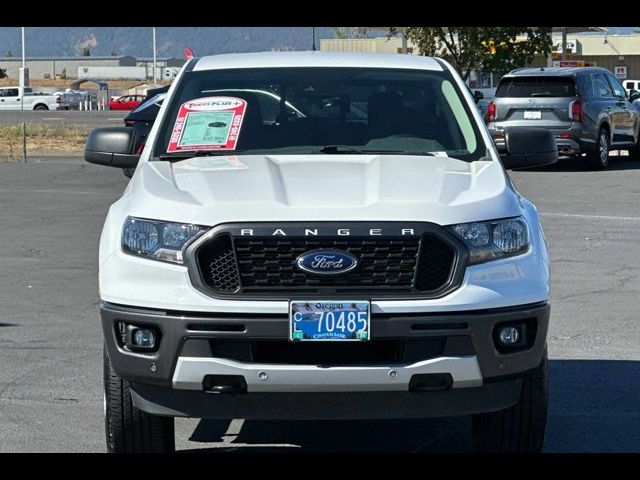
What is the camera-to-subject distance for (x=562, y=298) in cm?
1033

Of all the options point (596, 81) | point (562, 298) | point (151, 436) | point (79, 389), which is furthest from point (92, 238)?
point (596, 81)

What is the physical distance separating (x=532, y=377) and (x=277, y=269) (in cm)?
116

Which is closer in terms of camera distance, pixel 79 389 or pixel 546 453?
pixel 546 453

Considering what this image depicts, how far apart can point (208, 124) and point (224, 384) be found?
5.91ft

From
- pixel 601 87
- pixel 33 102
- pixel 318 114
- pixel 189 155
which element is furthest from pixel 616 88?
pixel 33 102

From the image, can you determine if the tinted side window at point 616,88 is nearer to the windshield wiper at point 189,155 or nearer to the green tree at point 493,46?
the green tree at point 493,46

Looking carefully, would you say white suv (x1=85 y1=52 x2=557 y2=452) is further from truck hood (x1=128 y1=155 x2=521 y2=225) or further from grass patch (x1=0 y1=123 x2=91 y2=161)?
grass patch (x1=0 y1=123 x2=91 y2=161)

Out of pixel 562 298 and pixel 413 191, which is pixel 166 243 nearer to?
pixel 413 191

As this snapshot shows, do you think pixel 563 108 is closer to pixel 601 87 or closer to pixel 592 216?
pixel 601 87

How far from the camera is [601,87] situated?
23.8 meters

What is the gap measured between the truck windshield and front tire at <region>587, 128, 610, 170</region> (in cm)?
1664

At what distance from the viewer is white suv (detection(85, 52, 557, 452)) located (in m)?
4.98

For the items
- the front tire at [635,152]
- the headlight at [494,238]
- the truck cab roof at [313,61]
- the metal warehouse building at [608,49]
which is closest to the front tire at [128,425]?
the headlight at [494,238]

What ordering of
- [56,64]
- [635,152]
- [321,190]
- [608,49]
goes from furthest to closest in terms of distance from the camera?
[56,64] → [608,49] → [635,152] → [321,190]
